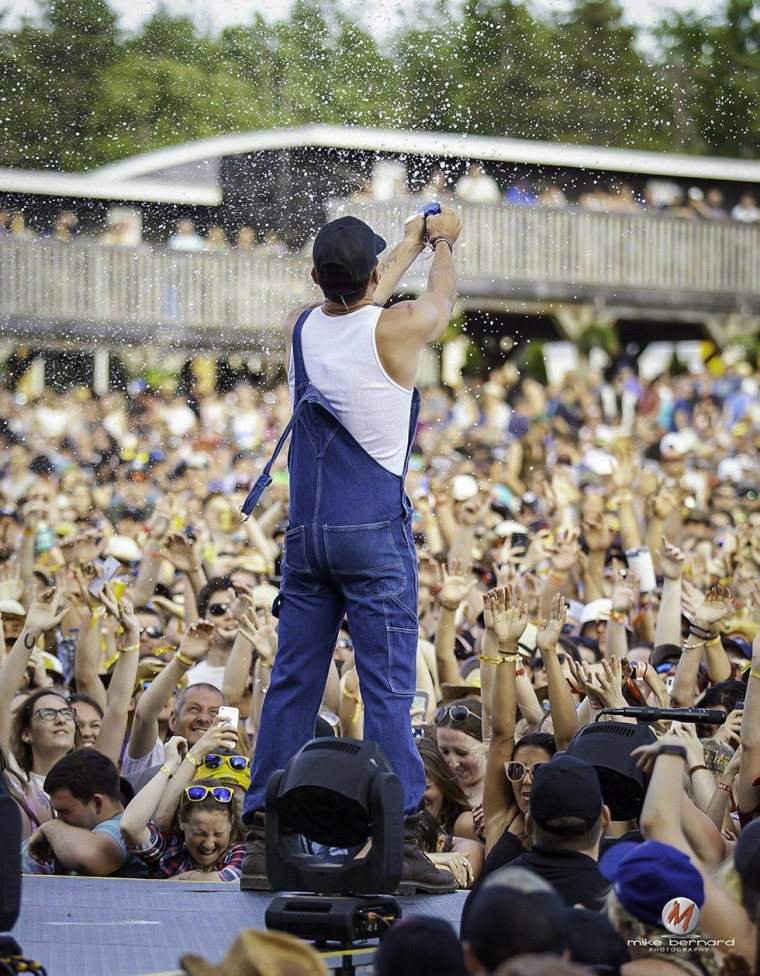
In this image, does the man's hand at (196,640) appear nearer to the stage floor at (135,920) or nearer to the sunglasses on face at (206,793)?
the sunglasses on face at (206,793)

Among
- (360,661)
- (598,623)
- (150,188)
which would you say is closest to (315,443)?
(360,661)

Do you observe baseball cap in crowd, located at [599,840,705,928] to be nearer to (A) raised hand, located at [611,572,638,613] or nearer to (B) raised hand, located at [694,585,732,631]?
(B) raised hand, located at [694,585,732,631]

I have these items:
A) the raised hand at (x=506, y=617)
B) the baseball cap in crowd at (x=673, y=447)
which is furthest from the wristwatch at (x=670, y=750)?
the baseball cap in crowd at (x=673, y=447)

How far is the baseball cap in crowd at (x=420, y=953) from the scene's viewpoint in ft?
11.6

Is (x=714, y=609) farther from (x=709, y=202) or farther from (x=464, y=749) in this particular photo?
(x=709, y=202)

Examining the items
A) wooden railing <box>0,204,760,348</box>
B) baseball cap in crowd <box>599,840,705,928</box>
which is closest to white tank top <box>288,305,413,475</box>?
baseball cap in crowd <box>599,840,705,928</box>

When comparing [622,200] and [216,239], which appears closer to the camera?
[216,239]

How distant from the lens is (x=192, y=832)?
6.21 meters

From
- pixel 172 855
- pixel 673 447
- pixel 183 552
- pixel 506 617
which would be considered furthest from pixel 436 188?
pixel 172 855

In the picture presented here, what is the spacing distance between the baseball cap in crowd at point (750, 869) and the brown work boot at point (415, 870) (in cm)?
118

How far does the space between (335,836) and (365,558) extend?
1.08 meters

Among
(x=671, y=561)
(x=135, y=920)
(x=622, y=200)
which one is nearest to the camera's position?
(x=135, y=920)

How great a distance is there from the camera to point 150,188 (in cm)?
2717

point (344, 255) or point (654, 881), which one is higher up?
point (344, 255)
